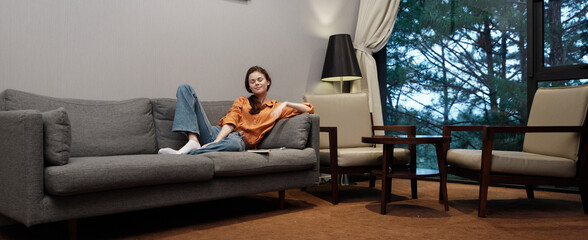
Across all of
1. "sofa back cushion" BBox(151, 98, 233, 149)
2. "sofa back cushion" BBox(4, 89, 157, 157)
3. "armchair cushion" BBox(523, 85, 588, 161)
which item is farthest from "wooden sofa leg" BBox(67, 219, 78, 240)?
"armchair cushion" BBox(523, 85, 588, 161)

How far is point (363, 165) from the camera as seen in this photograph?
9.75 feet

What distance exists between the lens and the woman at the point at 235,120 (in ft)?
8.39

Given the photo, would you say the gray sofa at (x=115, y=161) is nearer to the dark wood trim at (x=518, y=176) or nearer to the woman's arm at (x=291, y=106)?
the woman's arm at (x=291, y=106)

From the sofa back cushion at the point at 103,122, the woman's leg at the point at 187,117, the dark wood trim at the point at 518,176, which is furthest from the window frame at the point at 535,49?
the sofa back cushion at the point at 103,122

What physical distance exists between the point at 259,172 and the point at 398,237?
85cm

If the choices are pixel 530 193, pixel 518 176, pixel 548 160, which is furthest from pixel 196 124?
pixel 530 193

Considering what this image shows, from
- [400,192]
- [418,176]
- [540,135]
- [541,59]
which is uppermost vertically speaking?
[541,59]

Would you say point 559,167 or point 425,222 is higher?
point 559,167

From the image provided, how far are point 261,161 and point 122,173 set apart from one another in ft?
2.60

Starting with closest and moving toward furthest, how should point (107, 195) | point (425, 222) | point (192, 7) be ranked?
point (107, 195)
point (425, 222)
point (192, 7)

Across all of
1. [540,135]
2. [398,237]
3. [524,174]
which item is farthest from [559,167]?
[398,237]

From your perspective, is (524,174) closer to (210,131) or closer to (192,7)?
(210,131)

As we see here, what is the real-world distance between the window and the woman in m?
1.83

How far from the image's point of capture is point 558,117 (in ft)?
9.18
